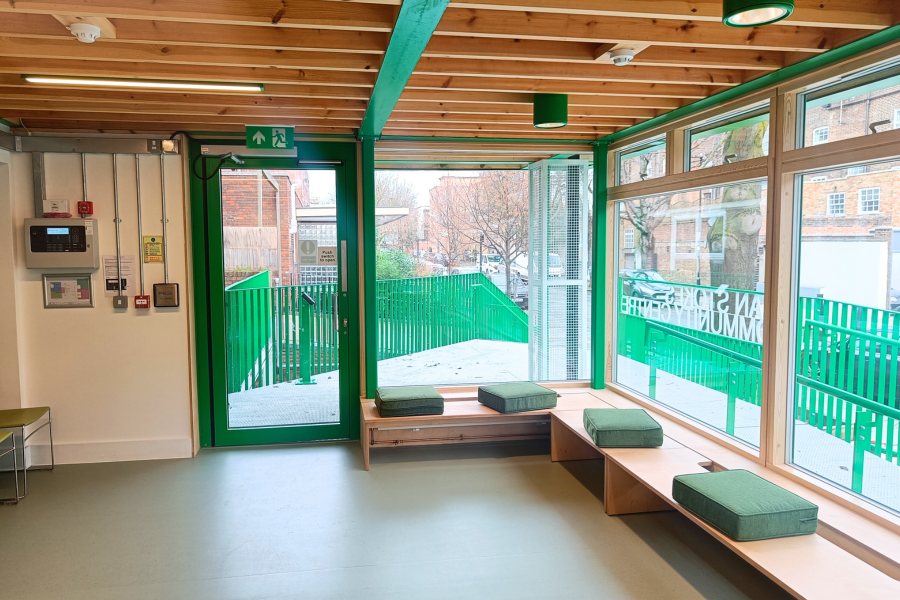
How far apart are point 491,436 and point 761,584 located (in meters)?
2.48

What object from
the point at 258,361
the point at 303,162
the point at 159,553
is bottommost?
the point at 159,553

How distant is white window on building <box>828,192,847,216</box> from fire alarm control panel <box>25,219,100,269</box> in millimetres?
4956

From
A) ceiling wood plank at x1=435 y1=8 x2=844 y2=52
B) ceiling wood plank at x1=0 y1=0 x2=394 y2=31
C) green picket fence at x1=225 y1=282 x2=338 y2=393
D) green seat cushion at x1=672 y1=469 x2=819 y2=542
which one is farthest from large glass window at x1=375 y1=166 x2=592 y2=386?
ceiling wood plank at x1=0 y1=0 x2=394 y2=31

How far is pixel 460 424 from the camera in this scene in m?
4.84

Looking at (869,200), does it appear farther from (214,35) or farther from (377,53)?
(214,35)

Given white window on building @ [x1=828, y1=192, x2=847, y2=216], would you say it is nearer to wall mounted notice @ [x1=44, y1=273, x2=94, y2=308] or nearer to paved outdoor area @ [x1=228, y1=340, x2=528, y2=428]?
paved outdoor area @ [x1=228, y1=340, x2=528, y2=428]

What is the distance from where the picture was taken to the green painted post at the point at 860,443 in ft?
10.00

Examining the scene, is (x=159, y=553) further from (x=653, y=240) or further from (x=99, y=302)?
(x=653, y=240)

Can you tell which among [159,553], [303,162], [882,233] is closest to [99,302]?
[303,162]

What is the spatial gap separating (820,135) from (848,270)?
74cm

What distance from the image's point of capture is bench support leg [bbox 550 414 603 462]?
4754 mm

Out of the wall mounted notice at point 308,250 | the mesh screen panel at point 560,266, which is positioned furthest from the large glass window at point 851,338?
the wall mounted notice at point 308,250

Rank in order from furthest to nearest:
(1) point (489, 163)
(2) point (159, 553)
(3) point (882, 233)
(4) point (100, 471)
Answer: (1) point (489, 163) < (4) point (100, 471) < (2) point (159, 553) < (3) point (882, 233)

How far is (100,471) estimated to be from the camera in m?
4.65
